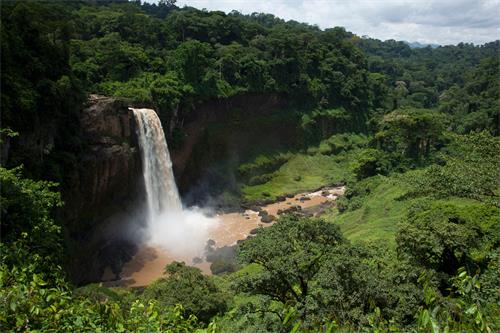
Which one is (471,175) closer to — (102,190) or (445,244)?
(445,244)

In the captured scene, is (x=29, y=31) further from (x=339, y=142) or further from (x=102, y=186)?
(x=339, y=142)

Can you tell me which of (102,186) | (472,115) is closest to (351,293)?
(102,186)

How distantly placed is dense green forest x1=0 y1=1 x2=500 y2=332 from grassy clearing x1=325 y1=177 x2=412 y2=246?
21 centimetres

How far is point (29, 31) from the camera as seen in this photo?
2219 cm

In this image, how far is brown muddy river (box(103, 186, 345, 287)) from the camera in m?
28.1

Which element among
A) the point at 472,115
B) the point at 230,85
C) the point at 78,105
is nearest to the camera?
the point at 78,105

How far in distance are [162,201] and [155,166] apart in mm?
3191

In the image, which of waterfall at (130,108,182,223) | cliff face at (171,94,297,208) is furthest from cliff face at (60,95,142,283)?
cliff face at (171,94,297,208)

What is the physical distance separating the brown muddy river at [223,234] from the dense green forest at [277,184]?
1.81 meters

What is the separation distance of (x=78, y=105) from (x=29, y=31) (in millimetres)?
5250

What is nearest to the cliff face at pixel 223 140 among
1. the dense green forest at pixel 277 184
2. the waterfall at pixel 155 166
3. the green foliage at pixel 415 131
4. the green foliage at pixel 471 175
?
the dense green forest at pixel 277 184

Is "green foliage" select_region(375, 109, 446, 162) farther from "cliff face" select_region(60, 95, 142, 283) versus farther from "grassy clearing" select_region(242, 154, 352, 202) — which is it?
"cliff face" select_region(60, 95, 142, 283)

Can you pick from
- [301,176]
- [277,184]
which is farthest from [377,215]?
[301,176]

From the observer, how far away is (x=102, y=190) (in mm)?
28250
